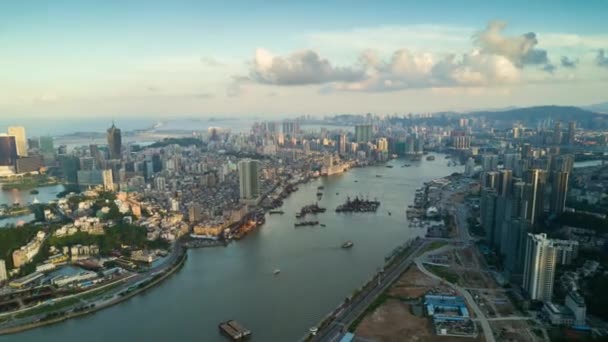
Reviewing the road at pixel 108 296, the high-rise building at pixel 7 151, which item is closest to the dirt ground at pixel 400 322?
the road at pixel 108 296

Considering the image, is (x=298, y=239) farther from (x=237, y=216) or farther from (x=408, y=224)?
(x=408, y=224)

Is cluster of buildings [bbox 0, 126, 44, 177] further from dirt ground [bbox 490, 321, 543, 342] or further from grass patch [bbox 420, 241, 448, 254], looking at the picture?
dirt ground [bbox 490, 321, 543, 342]

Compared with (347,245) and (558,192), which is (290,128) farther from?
(347,245)

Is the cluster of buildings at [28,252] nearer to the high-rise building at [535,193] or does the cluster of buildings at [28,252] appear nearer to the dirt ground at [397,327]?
the dirt ground at [397,327]

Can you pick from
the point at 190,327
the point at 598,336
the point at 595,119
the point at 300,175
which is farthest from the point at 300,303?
the point at 595,119

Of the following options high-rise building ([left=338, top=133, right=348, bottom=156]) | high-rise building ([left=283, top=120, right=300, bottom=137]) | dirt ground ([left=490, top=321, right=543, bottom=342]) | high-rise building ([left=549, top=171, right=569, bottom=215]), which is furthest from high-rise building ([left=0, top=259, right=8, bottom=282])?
high-rise building ([left=283, top=120, right=300, bottom=137])
